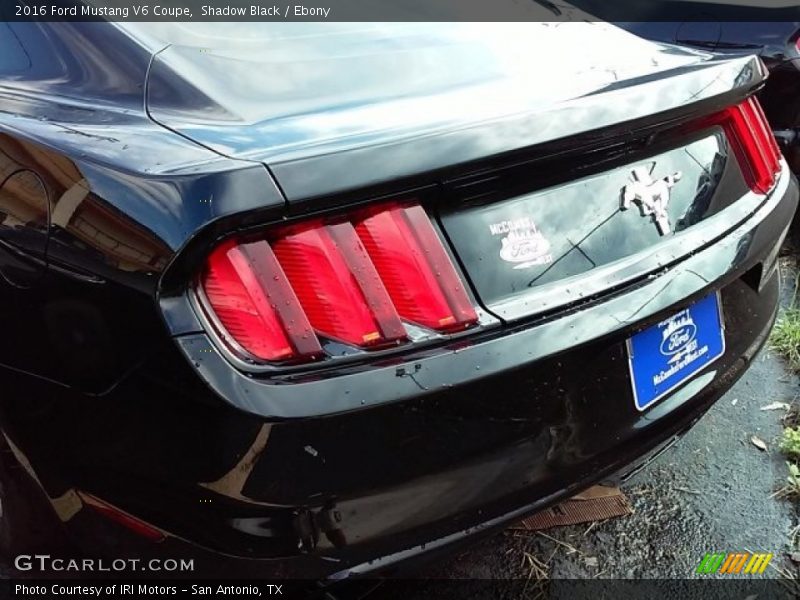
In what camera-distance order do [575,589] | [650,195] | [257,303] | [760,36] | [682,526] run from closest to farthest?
[257,303] < [650,195] < [575,589] < [682,526] < [760,36]

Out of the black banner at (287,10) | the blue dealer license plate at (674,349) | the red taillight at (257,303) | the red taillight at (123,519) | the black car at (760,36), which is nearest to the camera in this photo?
the red taillight at (257,303)

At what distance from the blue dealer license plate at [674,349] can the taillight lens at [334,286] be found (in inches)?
17.5

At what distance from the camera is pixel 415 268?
1.34 metres

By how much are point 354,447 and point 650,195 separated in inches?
33.9

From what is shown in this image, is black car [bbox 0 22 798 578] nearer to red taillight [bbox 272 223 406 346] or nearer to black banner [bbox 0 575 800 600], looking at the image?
red taillight [bbox 272 223 406 346]

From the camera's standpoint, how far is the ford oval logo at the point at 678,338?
166 cm

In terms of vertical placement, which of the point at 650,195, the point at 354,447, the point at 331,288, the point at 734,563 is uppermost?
the point at 331,288

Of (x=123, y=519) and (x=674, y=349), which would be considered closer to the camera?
(x=123, y=519)

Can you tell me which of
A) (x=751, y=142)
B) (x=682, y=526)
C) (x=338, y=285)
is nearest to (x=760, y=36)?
(x=751, y=142)

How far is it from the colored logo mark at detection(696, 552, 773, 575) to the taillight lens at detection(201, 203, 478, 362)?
4.24 ft

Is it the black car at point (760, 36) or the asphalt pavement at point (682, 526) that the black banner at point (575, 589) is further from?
the black car at point (760, 36)

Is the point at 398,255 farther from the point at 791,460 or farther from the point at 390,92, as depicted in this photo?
the point at 791,460

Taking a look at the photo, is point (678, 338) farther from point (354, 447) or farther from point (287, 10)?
point (287, 10)

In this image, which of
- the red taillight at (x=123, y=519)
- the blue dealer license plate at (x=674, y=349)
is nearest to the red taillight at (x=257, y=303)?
the red taillight at (x=123, y=519)
